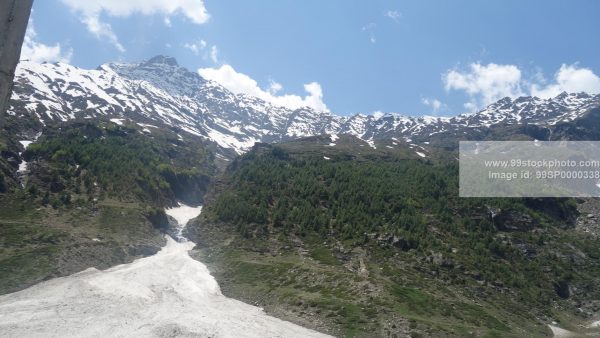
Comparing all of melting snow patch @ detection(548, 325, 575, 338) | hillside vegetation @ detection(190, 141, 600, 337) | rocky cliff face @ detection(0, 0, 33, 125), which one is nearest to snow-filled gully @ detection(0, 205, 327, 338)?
hillside vegetation @ detection(190, 141, 600, 337)

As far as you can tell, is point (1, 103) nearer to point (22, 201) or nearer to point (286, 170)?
point (22, 201)

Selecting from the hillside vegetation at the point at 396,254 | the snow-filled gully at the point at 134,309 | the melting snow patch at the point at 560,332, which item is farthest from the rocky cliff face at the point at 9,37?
the melting snow patch at the point at 560,332

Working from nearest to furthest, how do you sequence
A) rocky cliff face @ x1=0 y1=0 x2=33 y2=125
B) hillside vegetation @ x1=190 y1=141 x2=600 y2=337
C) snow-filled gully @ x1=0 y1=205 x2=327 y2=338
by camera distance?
rocky cliff face @ x1=0 y1=0 x2=33 y2=125
snow-filled gully @ x1=0 y1=205 x2=327 y2=338
hillside vegetation @ x1=190 y1=141 x2=600 y2=337

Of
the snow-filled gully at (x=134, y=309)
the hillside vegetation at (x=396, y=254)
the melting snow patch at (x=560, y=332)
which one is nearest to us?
the snow-filled gully at (x=134, y=309)

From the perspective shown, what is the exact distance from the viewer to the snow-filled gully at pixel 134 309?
51.9 meters

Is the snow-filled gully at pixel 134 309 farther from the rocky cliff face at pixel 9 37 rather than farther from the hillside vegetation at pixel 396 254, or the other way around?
the rocky cliff face at pixel 9 37

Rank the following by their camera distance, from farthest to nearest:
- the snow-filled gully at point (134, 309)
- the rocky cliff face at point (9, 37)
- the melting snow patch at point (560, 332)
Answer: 1. the melting snow patch at point (560, 332)
2. the snow-filled gully at point (134, 309)
3. the rocky cliff face at point (9, 37)

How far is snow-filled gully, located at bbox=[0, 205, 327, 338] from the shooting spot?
51938 millimetres

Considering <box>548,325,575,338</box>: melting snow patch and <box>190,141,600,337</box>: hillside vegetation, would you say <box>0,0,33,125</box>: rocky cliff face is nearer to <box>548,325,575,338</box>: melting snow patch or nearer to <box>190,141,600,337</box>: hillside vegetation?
<box>190,141,600,337</box>: hillside vegetation

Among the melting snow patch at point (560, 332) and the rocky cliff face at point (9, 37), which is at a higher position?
the rocky cliff face at point (9, 37)

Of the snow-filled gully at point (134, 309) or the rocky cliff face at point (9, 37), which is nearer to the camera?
the rocky cliff face at point (9, 37)

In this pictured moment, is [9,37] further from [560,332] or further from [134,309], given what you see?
[560,332]

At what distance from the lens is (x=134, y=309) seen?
6156 centimetres

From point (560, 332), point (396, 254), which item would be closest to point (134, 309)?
point (396, 254)
